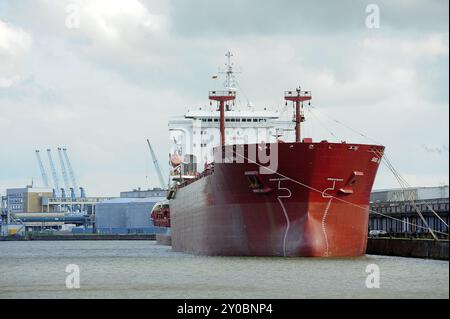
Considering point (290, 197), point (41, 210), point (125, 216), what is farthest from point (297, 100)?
point (41, 210)

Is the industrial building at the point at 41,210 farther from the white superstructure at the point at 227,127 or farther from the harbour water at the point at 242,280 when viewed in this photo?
the harbour water at the point at 242,280

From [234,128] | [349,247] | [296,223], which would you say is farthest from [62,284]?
[234,128]

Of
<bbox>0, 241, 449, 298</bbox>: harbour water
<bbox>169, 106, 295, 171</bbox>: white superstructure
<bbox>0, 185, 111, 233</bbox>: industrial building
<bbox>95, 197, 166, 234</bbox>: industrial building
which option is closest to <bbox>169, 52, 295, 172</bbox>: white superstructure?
<bbox>169, 106, 295, 171</bbox>: white superstructure

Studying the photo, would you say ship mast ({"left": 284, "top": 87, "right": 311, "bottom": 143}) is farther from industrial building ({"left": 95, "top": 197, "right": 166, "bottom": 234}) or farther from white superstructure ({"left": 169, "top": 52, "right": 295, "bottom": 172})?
industrial building ({"left": 95, "top": 197, "right": 166, "bottom": 234})

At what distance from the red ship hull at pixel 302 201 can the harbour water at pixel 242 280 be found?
0.86 metres

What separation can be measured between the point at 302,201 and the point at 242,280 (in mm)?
7457

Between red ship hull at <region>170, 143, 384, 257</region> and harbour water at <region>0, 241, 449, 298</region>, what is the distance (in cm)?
86

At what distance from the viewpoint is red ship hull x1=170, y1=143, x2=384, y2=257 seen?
107 feet

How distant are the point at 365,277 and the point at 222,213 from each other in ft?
34.6

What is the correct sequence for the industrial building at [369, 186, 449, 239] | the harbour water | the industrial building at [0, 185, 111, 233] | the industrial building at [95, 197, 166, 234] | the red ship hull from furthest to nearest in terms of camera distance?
the industrial building at [0, 185, 111, 233]
the industrial building at [95, 197, 166, 234]
the industrial building at [369, 186, 449, 239]
the red ship hull
the harbour water

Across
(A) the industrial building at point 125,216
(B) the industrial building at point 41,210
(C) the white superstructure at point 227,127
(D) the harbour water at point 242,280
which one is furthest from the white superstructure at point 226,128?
(B) the industrial building at point 41,210

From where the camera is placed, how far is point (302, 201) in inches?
1294
